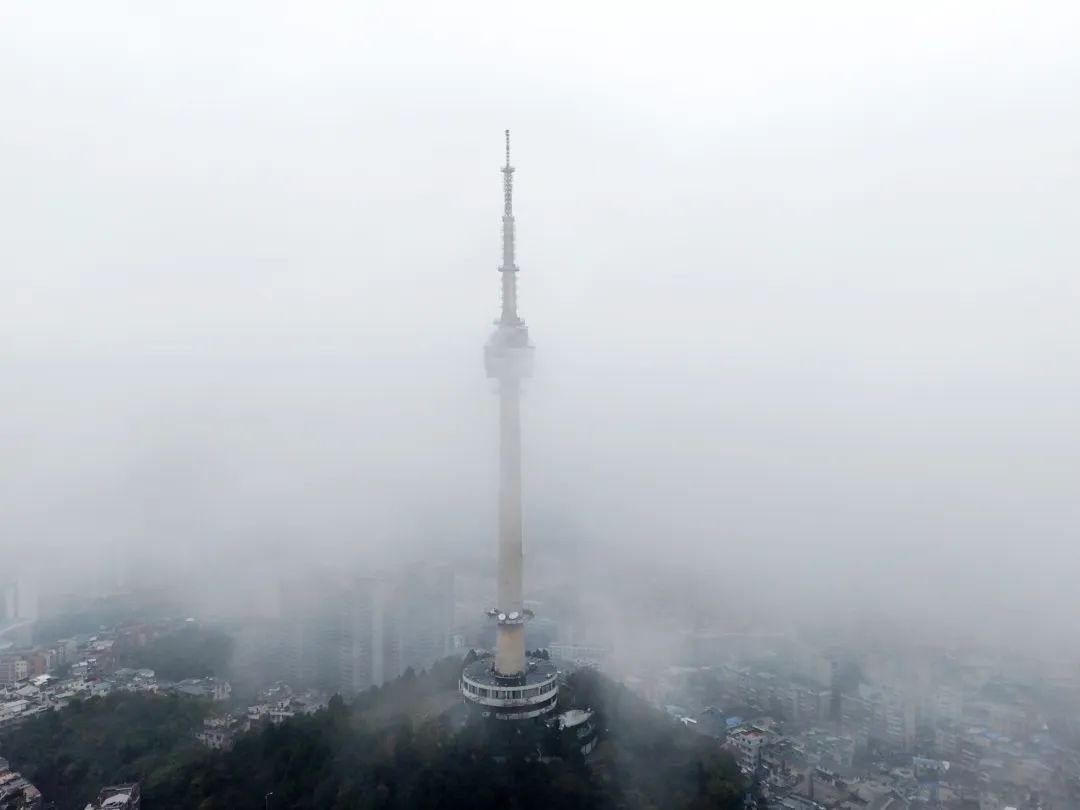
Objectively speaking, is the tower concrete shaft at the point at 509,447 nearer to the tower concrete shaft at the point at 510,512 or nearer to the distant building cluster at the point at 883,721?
the tower concrete shaft at the point at 510,512

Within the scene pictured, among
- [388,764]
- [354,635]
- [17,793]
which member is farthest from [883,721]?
[17,793]

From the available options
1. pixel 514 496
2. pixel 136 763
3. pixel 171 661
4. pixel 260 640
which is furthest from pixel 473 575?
pixel 136 763

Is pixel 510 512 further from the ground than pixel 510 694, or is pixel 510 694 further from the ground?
pixel 510 512

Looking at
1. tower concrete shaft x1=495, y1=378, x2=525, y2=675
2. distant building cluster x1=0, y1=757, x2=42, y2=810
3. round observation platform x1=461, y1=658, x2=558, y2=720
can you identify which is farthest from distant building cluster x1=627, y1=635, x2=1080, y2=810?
distant building cluster x1=0, y1=757, x2=42, y2=810

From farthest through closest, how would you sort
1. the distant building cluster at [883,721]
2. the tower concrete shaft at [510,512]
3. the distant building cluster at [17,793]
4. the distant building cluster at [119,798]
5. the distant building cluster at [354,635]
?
the distant building cluster at [354,635] → the tower concrete shaft at [510,512] → the distant building cluster at [883,721] → the distant building cluster at [17,793] → the distant building cluster at [119,798]

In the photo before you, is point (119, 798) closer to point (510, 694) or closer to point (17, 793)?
point (17, 793)

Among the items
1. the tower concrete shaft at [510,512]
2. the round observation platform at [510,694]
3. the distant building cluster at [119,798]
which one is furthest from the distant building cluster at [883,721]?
the distant building cluster at [119,798]
